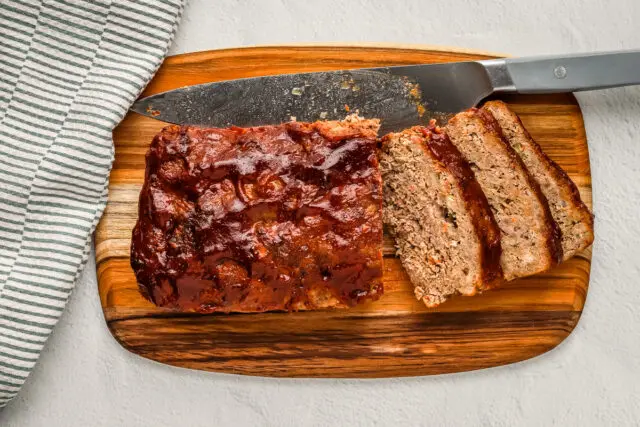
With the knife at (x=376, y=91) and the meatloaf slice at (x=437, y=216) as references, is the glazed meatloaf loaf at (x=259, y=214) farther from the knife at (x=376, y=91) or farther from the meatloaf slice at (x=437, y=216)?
the knife at (x=376, y=91)

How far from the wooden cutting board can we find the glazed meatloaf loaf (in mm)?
574

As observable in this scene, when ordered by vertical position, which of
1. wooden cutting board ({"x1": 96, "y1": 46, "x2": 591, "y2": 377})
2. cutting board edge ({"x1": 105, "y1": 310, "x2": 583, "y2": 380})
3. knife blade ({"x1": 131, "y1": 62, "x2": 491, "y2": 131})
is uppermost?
knife blade ({"x1": 131, "y1": 62, "x2": 491, "y2": 131})

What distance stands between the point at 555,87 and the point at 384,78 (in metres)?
1.16

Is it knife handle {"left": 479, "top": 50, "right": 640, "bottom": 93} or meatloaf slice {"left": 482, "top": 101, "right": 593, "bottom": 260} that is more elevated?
knife handle {"left": 479, "top": 50, "right": 640, "bottom": 93}

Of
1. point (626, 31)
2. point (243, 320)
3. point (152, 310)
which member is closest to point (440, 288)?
point (243, 320)

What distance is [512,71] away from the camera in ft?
13.4

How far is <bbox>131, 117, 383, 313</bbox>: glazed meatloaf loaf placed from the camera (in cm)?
370

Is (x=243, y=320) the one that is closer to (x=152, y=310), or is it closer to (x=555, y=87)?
(x=152, y=310)

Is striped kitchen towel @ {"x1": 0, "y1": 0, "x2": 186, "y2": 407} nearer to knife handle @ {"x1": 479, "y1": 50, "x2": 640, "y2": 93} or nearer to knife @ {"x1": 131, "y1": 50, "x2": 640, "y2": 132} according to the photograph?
knife @ {"x1": 131, "y1": 50, "x2": 640, "y2": 132}

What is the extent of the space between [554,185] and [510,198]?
1.11ft

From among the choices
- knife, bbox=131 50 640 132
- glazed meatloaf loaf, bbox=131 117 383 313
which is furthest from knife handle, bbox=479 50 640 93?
glazed meatloaf loaf, bbox=131 117 383 313

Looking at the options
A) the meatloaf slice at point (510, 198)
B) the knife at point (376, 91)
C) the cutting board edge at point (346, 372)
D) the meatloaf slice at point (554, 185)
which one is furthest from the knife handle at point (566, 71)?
the cutting board edge at point (346, 372)

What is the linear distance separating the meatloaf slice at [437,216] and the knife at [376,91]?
1.06ft

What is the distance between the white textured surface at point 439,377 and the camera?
4.45 metres
